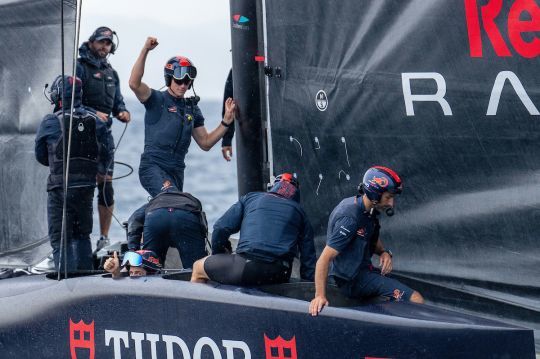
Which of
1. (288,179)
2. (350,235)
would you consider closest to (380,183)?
(350,235)

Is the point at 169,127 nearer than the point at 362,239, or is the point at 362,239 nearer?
the point at 362,239

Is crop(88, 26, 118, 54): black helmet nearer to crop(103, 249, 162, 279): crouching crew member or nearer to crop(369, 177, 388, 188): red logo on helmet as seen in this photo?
crop(103, 249, 162, 279): crouching crew member

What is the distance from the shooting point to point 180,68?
21.3 ft

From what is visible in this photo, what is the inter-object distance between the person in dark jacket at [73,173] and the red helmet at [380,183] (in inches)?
75.9

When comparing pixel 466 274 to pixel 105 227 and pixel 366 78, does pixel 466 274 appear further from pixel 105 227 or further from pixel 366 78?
pixel 105 227

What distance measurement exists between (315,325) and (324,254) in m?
0.34

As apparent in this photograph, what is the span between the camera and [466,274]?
5496 millimetres

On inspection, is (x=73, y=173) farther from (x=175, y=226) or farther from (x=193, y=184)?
(x=193, y=184)

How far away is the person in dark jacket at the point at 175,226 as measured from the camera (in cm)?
605

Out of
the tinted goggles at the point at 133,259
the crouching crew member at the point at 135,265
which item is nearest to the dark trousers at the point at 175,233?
the crouching crew member at the point at 135,265

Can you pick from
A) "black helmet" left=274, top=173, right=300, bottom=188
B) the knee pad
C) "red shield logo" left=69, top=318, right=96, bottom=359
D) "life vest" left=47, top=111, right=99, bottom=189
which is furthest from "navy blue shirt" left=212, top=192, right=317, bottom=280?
the knee pad

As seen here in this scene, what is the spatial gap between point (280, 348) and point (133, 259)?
3.56 feet

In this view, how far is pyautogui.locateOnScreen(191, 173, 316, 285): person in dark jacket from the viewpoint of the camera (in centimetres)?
532

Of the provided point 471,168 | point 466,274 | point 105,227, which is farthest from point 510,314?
point 105,227
